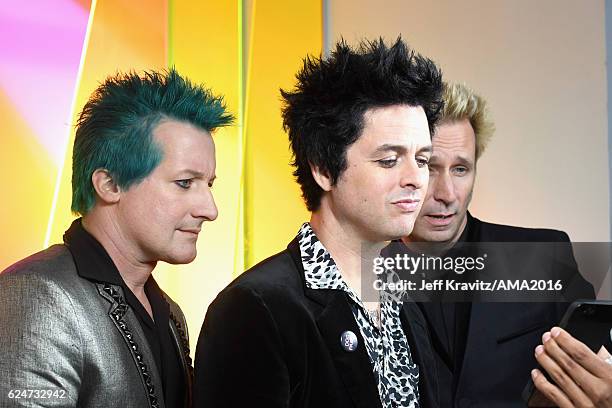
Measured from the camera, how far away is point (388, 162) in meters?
1.80

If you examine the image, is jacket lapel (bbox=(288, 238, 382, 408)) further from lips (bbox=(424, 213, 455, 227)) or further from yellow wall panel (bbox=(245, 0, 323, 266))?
yellow wall panel (bbox=(245, 0, 323, 266))

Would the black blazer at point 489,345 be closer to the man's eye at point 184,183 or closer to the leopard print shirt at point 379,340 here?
the leopard print shirt at point 379,340

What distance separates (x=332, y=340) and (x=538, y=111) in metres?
1.87

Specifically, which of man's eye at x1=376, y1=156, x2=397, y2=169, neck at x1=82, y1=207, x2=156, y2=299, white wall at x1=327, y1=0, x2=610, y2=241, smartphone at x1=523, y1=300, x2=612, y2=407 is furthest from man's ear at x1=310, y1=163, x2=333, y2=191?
white wall at x1=327, y1=0, x2=610, y2=241

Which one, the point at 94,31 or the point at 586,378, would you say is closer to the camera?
the point at 586,378

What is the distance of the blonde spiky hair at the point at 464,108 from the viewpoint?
97.9 inches

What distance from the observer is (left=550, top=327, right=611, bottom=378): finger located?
1893 millimetres

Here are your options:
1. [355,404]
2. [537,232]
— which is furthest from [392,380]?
[537,232]

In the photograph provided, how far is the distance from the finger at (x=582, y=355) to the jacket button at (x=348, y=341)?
1.59 feet

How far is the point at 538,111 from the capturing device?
3.29 meters

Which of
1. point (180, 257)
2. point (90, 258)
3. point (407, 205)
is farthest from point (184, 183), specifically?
point (407, 205)

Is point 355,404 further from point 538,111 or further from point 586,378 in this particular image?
point 538,111

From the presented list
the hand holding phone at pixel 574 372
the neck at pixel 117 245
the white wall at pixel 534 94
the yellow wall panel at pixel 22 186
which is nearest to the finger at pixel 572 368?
the hand holding phone at pixel 574 372

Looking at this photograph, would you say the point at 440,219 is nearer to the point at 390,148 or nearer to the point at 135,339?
the point at 390,148
